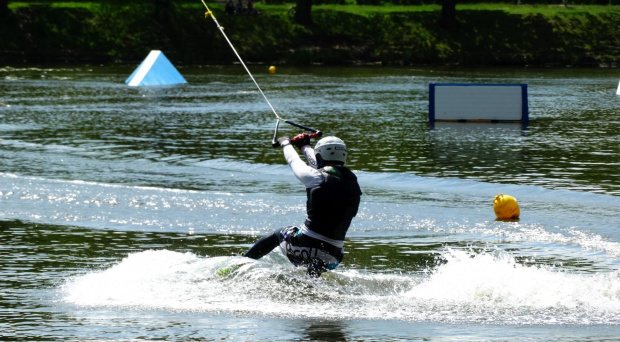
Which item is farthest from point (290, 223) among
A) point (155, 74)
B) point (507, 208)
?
point (155, 74)

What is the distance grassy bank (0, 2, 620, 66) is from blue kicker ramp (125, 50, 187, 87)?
16.2 meters

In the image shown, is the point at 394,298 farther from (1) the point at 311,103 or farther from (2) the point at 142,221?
(1) the point at 311,103

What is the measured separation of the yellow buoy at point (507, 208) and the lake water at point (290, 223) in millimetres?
204

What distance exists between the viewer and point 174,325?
8.53 m

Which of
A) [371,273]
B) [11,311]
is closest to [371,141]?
[371,273]

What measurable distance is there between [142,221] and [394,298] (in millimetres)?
5019

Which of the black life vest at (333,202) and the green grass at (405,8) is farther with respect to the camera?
the green grass at (405,8)

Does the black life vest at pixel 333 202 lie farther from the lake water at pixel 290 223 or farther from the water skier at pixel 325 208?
the lake water at pixel 290 223

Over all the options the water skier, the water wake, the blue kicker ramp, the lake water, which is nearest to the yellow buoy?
the lake water

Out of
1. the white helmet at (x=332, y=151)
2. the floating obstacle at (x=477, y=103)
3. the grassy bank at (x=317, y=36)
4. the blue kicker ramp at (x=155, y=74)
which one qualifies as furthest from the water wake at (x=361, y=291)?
the grassy bank at (x=317, y=36)

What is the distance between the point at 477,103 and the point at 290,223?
14780 millimetres

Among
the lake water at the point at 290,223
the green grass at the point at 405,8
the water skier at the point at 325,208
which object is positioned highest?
the green grass at the point at 405,8

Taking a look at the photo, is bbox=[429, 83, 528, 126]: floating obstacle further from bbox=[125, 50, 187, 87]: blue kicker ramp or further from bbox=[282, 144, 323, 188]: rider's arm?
bbox=[282, 144, 323, 188]: rider's arm

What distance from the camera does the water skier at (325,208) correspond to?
9531 millimetres
